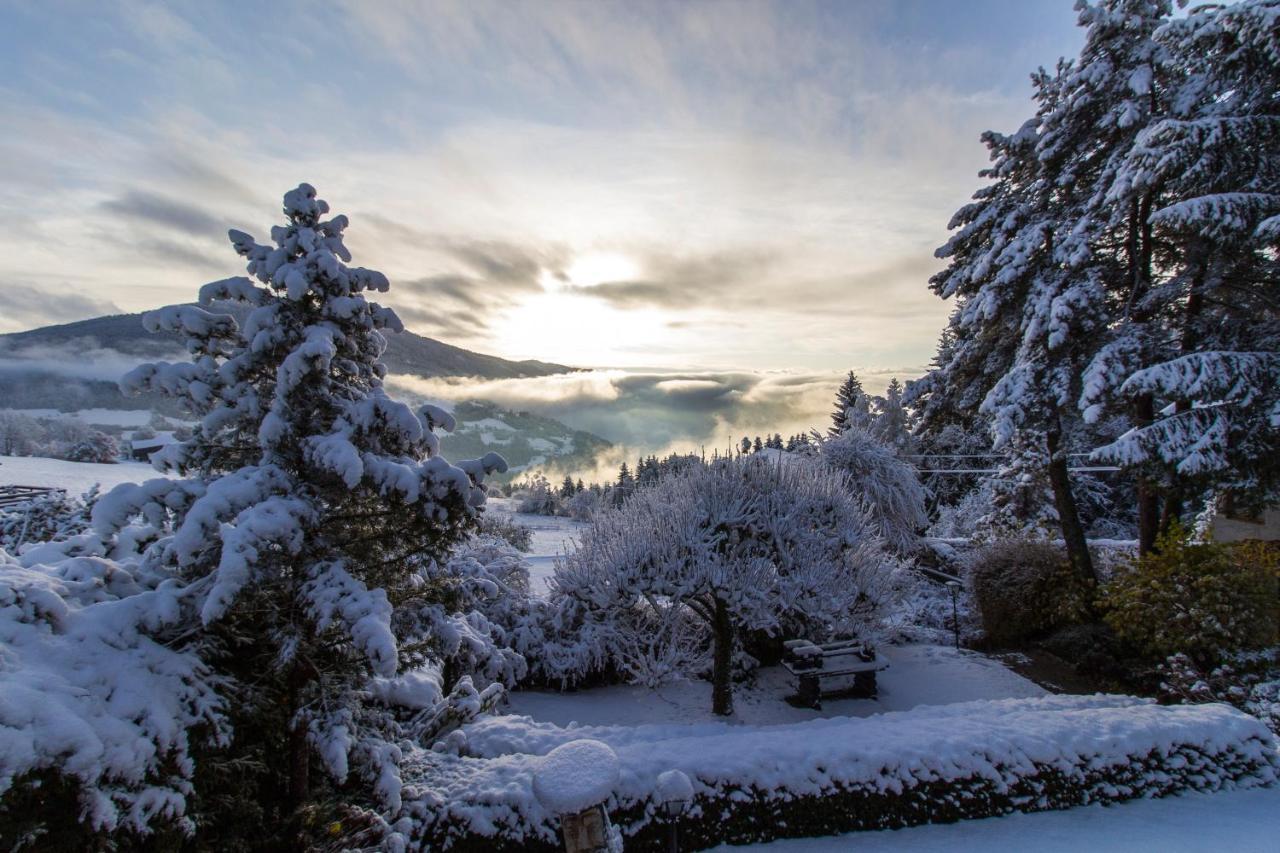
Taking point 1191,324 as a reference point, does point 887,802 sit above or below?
below

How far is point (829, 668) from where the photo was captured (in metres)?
10.2

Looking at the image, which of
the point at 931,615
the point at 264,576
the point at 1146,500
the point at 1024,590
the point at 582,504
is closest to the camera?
the point at 264,576

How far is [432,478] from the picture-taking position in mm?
4375

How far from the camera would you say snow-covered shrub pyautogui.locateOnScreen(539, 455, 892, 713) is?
8.90 m

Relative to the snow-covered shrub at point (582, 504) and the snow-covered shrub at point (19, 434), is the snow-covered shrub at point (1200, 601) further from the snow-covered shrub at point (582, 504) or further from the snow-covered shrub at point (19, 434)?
the snow-covered shrub at point (19, 434)

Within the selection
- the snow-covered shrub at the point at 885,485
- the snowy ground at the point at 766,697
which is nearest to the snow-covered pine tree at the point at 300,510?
the snowy ground at the point at 766,697

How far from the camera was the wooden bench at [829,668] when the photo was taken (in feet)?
32.6

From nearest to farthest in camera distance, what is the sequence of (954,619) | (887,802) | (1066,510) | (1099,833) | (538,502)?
(1099,833)
(887,802)
(1066,510)
(954,619)
(538,502)

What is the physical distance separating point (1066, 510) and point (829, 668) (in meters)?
7.52

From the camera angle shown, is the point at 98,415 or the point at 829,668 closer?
the point at 829,668

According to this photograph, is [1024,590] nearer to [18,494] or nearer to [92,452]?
[18,494]

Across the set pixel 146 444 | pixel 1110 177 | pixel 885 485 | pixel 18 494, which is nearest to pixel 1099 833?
pixel 146 444

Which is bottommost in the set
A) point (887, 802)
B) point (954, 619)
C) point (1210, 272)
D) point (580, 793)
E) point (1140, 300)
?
point (954, 619)

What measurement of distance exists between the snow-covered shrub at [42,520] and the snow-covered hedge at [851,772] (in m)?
8.00
